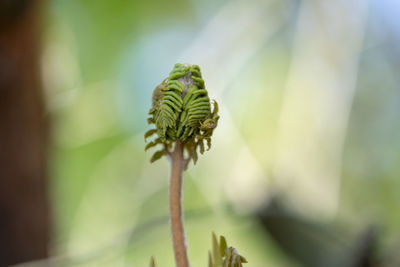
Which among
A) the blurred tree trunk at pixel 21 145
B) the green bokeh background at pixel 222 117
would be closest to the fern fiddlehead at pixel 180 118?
the green bokeh background at pixel 222 117

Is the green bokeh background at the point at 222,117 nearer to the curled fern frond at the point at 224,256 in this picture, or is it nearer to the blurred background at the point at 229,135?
the blurred background at the point at 229,135

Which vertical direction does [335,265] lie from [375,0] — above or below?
below

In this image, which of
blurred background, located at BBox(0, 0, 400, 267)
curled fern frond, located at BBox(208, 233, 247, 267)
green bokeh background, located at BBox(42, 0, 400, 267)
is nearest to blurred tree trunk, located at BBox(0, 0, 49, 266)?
blurred background, located at BBox(0, 0, 400, 267)

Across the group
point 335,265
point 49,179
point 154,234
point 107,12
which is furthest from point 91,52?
point 335,265

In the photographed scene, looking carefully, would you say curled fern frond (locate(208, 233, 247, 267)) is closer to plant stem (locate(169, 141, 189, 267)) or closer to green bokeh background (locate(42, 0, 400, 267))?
plant stem (locate(169, 141, 189, 267))

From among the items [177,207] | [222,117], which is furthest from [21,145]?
[177,207]

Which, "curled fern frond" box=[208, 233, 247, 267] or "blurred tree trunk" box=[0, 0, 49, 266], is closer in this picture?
"curled fern frond" box=[208, 233, 247, 267]

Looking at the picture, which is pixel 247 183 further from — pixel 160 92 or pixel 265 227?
pixel 160 92
